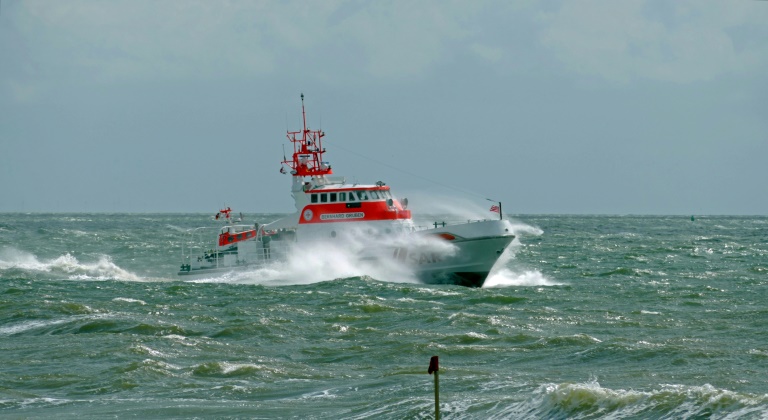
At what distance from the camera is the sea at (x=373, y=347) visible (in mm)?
15531

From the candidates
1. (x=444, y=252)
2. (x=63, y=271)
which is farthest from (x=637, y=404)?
(x=63, y=271)

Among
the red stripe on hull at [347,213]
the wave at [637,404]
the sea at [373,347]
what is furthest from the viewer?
the red stripe on hull at [347,213]

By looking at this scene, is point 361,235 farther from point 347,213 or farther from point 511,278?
point 511,278

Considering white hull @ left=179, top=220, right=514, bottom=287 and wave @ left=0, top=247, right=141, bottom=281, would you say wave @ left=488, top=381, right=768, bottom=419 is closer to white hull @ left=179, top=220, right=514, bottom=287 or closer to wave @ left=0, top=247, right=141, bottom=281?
white hull @ left=179, top=220, right=514, bottom=287

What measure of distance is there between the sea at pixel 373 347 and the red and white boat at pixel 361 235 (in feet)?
2.51

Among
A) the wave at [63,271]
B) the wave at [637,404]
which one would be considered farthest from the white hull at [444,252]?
the wave at [637,404]

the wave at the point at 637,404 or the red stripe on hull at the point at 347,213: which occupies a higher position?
the red stripe on hull at the point at 347,213

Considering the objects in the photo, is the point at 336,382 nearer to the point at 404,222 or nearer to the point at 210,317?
the point at 210,317

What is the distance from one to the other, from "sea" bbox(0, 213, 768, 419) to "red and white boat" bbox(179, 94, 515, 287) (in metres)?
0.77

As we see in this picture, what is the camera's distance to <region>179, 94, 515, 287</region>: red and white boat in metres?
35.1

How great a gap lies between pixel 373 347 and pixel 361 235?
15.3 metres

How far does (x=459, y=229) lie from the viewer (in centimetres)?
3516

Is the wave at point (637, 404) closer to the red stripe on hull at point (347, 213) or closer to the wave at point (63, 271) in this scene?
the red stripe on hull at point (347, 213)

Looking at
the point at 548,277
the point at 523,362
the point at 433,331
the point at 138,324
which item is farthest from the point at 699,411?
the point at 548,277
